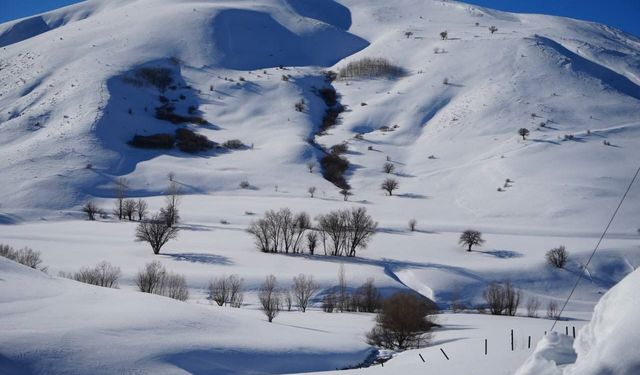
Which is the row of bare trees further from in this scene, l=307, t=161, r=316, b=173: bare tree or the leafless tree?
l=307, t=161, r=316, b=173: bare tree

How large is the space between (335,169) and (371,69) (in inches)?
2291

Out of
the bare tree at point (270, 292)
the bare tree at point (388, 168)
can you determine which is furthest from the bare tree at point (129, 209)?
the bare tree at point (388, 168)

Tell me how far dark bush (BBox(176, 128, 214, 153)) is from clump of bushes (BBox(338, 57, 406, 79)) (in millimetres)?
51312

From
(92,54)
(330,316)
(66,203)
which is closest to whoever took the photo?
(330,316)

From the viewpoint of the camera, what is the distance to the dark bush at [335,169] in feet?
281

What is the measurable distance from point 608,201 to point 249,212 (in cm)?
4679

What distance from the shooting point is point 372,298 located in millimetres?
42656

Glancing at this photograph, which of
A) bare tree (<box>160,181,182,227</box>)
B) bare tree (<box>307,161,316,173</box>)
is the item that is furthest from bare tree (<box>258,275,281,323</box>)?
bare tree (<box>307,161,316,173</box>)

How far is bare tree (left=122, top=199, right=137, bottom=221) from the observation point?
219 ft

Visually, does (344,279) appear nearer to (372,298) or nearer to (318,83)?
(372,298)

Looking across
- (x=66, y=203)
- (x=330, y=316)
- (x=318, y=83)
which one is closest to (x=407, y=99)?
(x=318, y=83)

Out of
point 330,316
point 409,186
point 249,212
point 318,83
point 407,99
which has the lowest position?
point 330,316

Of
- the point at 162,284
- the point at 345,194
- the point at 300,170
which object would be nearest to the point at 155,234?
the point at 162,284

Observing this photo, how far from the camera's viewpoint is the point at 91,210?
68625 millimetres
